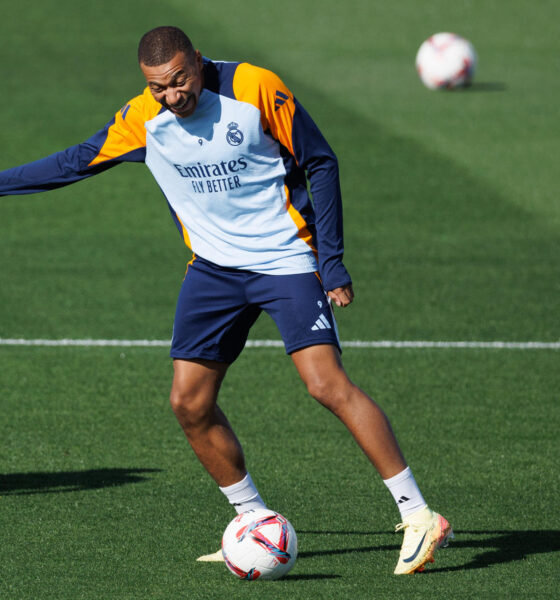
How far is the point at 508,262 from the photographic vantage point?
12.4m

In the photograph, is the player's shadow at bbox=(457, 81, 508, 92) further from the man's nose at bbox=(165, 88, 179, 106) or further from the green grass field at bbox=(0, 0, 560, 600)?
the man's nose at bbox=(165, 88, 179, 106)

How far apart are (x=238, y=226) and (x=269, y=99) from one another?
568mm

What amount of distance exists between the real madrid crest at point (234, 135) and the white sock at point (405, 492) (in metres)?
1.55

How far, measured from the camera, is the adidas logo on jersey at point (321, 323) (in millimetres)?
5273

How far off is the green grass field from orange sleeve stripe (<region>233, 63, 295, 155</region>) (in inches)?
73.8

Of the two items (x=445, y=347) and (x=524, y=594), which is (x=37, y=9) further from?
(x=524, y=594)

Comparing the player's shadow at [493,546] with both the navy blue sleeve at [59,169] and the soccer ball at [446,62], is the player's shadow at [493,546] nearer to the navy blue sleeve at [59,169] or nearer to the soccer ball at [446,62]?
the navy blue sleeve at [59,169]

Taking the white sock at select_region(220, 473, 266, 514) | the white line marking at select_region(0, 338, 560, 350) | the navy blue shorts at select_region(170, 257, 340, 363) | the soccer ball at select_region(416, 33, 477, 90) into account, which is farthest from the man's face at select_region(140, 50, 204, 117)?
the soccer ball at select_region(416, 33, 477, 90)

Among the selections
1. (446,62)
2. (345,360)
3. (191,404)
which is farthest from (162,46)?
(446,62)

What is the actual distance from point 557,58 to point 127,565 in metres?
19.2

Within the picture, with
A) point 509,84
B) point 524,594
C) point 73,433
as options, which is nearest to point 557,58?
point 509,84

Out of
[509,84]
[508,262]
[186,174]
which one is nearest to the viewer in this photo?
[186,174]

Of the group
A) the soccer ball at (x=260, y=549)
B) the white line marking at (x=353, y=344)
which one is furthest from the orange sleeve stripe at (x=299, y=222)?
the white line marking at (x=353, y=344)

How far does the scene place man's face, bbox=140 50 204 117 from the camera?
198 inches
